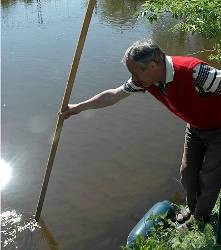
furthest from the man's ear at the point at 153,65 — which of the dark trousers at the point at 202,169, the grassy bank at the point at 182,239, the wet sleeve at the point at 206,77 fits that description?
the grassy bank at the point at 182,239

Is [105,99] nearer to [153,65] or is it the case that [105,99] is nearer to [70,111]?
[70,111]

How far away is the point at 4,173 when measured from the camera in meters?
6.45

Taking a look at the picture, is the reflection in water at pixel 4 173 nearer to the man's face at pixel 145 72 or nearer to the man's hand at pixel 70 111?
the man's hand at pixel 70 111

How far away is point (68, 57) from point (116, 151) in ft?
15.1

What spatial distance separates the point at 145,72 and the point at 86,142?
4254 mm

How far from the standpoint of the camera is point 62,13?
1504 centimetres

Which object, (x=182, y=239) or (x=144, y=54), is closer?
(x=144, y=54)

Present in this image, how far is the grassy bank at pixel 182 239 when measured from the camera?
3.82m

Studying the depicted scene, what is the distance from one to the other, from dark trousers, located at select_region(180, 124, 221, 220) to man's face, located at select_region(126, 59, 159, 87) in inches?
33.6

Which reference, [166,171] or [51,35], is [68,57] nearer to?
[51,35]

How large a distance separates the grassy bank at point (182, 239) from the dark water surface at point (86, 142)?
1.08 metres

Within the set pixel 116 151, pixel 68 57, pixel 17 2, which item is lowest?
pixel 116 151

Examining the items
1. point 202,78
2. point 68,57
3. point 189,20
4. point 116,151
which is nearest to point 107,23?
point 68,57

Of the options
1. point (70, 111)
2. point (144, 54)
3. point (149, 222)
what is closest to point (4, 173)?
point (70, 111)
